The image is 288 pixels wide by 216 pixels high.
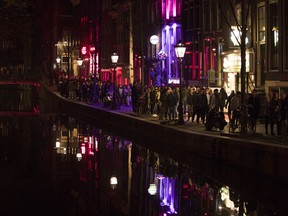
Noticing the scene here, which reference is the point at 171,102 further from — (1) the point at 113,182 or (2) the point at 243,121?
(1) the point at 113,182

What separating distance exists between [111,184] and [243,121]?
7.85 metres

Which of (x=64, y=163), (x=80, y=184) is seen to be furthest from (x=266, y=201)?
(x=64, y=163)

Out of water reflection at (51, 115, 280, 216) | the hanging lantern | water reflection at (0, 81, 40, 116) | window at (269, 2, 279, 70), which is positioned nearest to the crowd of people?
window at (269, 2, 279, 70)

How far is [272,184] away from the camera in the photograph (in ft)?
76.1

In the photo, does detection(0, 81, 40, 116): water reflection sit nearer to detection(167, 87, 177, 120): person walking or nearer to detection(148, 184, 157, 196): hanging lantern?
detection(167, 87, 177, 120): person walking

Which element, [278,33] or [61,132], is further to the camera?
[61,132]

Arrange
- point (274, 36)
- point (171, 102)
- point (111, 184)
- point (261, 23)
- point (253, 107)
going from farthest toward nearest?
point (261, 23), point (171, 102), point (274, 36), point (253, 107), point (111, 184)

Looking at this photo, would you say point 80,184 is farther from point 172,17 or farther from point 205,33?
Result: point 172,17

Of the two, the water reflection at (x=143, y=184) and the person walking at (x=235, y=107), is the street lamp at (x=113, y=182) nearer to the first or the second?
the water reflection at (x=143, y=184)

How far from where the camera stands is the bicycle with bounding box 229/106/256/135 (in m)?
29.7

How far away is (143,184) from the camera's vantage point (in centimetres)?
2383

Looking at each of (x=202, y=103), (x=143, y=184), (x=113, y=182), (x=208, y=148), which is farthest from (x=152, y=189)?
(x=202, y=103)

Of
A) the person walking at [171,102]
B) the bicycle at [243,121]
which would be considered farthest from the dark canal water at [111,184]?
the person walking at [171,102]

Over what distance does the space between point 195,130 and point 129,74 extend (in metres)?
43.9
